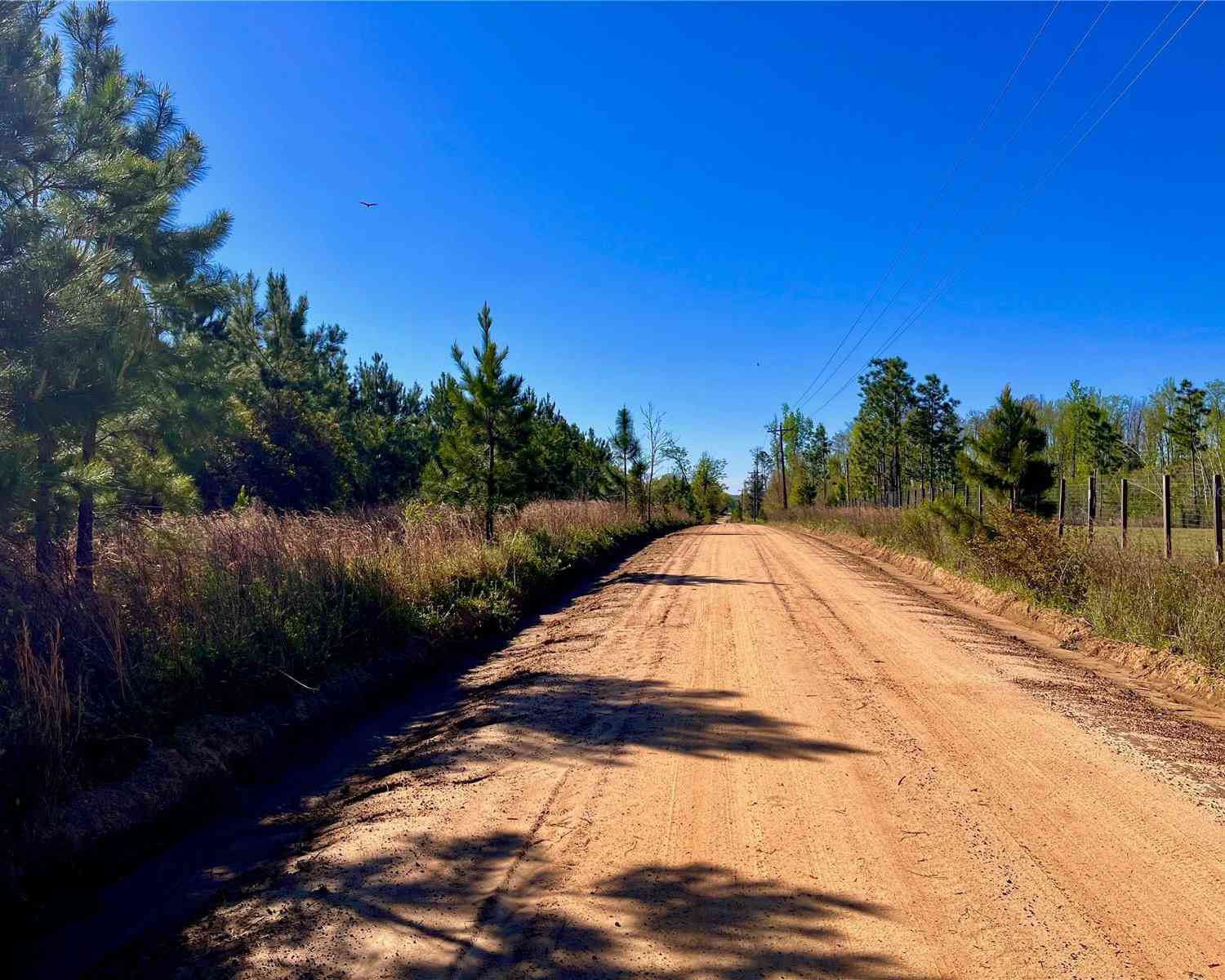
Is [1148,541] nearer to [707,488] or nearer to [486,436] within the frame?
[486,436]

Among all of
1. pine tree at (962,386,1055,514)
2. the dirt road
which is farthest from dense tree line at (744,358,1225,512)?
the dirt road

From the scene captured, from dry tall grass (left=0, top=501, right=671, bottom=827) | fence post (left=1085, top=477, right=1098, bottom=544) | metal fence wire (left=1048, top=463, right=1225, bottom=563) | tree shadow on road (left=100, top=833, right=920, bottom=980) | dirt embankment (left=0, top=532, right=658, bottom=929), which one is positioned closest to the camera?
tree shadow on road (left=100, top=833, right=920, bottom=980)

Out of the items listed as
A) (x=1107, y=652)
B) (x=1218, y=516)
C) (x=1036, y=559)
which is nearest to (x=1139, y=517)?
(x=1036, y=559)

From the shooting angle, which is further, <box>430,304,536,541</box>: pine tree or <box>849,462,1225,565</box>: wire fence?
<box>430,304,536,541</box>: pine tree

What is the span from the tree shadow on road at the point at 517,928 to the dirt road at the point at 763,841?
0.4 inches

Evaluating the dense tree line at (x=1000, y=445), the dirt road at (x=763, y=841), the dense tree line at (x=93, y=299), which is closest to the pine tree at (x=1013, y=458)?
the dense tree line at (x=1000, y=445)

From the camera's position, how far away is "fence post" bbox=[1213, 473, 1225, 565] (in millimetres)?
8961

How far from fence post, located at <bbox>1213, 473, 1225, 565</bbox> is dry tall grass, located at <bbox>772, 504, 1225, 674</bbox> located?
17 cm

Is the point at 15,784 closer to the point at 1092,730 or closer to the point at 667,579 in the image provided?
the point at 1092,730

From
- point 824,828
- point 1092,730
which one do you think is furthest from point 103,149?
point 1092,730

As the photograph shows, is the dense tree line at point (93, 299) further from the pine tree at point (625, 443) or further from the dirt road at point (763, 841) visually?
the pine tree at point (625, 443)

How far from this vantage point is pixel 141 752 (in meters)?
4.53

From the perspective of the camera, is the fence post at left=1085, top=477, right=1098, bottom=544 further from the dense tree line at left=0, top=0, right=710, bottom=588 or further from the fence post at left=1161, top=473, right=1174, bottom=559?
the dense tree line at left=0, top=0, right=710, bottom=588

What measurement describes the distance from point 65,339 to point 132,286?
6.48ft
